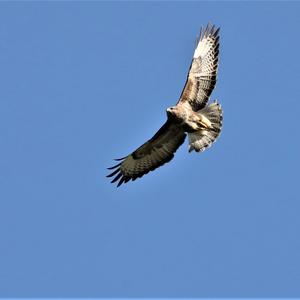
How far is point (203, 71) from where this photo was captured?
14.5 meters

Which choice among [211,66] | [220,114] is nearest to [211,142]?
[220,114]

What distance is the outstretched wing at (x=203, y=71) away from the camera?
14.2 meters

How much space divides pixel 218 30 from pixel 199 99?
5.07 feet

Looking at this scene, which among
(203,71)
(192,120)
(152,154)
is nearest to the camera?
(192,120)

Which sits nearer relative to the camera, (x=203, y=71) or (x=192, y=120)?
(x=192, y=120)

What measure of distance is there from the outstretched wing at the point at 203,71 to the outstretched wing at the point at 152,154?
0.61 meters

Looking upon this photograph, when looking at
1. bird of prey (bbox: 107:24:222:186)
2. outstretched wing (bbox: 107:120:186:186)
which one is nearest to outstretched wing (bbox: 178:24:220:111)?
bird of prey (bbox: 107:24:222:186)

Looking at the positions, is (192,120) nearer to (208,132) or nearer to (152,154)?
(208,132)

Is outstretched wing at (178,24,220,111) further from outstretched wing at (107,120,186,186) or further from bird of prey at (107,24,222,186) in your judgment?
outstretched wing at (107,120,186,186)

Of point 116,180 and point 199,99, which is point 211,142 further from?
point 116,180

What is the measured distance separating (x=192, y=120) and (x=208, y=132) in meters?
0.46

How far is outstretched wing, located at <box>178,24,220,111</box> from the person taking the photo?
46.7 feet

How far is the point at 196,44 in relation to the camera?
14742mm

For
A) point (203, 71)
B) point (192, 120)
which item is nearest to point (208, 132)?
point (192, 120)
